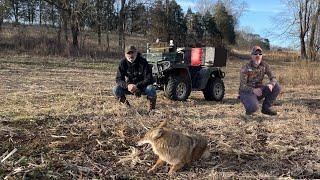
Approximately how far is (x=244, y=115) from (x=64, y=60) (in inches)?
556

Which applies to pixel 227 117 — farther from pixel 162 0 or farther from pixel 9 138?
pixel 162 0

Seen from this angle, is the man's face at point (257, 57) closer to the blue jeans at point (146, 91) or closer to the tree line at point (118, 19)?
the blue jeans at point (146, 91)

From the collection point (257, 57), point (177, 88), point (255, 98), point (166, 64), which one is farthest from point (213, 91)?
point (257, 57)

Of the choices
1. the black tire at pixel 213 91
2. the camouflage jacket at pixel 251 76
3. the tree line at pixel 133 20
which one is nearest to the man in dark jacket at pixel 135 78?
the camouflage jacket at pixel 251 76

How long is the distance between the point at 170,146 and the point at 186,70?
5518 mm

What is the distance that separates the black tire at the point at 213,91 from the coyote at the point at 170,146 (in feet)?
18.5

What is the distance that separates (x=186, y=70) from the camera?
9.86 m

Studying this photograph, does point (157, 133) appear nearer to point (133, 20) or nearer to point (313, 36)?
point (313, 36)

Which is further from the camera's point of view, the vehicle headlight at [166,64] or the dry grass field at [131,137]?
the vehicle headlight at [166,64]

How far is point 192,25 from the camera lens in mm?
38031

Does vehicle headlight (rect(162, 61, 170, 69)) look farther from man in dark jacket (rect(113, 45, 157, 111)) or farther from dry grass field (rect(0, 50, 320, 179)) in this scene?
man in dark jacket (rect(113, 45, 157, 111))

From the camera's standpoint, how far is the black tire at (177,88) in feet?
30.8

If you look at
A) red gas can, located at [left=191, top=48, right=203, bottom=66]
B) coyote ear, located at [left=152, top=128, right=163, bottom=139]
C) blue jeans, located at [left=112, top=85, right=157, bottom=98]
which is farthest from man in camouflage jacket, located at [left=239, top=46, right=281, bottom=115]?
coyote ear, located at [left=152, top=128, right=163, bottom=139]

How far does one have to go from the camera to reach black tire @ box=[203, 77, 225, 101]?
10.2m
